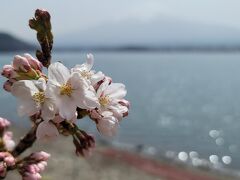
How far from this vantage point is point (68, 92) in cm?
173

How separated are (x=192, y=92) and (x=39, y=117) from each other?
99.4 m

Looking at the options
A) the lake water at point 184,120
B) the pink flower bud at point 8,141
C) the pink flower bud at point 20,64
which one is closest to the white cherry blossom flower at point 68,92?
the pink flower bud at point 20,64

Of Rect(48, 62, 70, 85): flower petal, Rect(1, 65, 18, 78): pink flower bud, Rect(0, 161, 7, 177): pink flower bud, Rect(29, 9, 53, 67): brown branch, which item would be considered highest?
Rect(29, 9, 53, 67): brown branch

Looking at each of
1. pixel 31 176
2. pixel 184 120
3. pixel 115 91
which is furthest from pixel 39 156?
pixel 184 120

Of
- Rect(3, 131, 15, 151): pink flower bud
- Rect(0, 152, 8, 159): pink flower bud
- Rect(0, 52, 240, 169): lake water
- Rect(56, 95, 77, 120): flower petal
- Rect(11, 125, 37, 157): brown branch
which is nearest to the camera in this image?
Rect(56, 95, 77, 120): flower petal

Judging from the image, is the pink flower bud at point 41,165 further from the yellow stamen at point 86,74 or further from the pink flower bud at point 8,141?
the yellow stamen at point 86,74

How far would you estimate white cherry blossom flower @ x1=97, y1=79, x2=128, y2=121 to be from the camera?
184 centimetres

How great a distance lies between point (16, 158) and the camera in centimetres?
208

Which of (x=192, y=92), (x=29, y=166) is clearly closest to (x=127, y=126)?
(x=192, y=92)

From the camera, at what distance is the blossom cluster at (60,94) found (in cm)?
170

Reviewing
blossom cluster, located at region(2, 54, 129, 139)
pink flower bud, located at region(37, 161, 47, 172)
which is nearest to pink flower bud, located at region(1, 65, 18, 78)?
blossom cluster, located at region(2, 54, 129, 139)

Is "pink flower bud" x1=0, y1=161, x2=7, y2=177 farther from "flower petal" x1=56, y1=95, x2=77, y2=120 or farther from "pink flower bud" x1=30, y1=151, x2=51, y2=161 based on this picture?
"flower petal" x1=56, y1=95, x2=77, y2=120

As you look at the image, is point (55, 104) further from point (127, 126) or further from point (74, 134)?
point (127, 126)

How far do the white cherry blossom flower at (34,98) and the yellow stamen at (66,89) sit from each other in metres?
0.05
